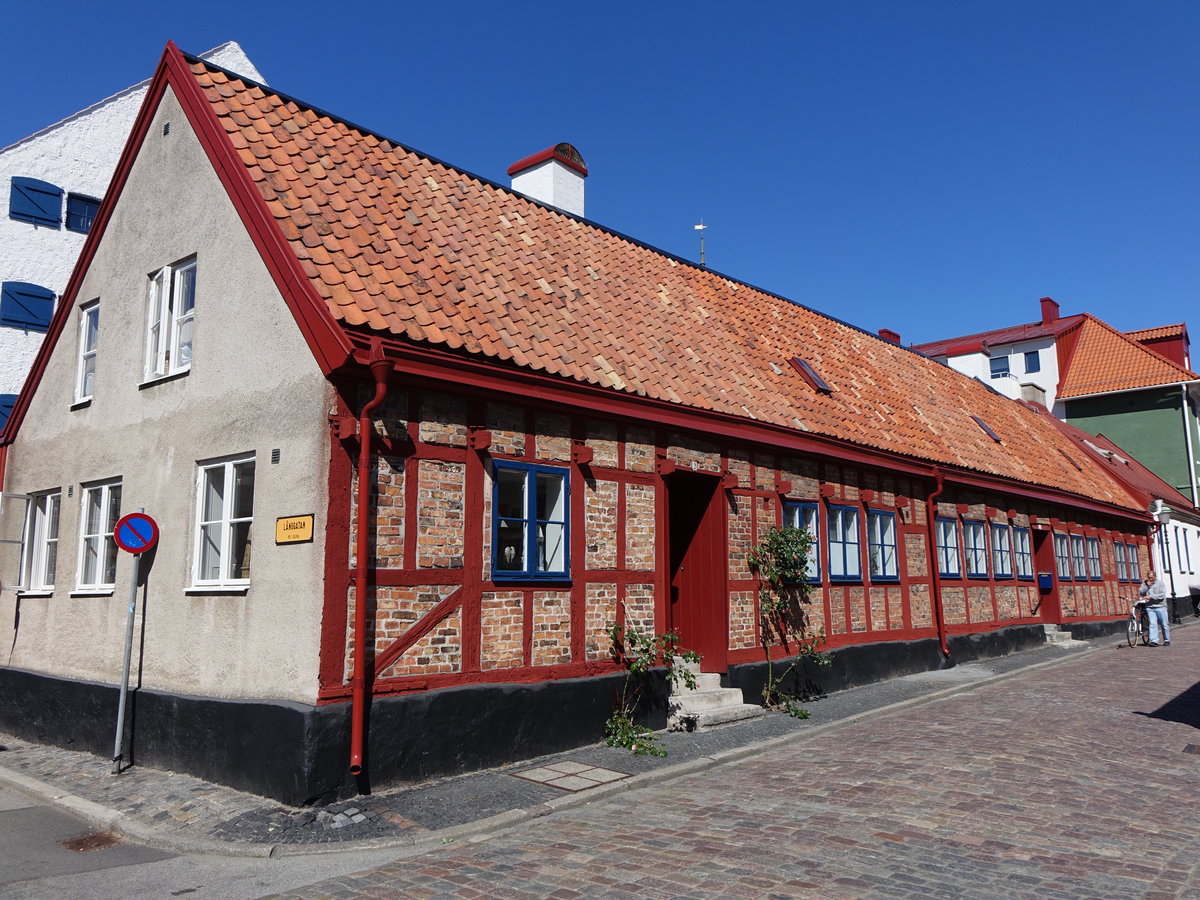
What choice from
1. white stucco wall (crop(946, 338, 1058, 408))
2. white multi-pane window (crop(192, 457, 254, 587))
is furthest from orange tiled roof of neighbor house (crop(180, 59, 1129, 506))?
white stucco wall (crop(946, 338, 1058, 408))

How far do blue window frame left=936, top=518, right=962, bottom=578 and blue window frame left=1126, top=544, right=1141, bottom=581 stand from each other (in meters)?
13.7

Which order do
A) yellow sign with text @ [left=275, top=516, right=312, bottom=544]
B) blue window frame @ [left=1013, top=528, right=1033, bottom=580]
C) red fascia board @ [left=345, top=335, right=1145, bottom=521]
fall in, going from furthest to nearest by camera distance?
blue window frame @ [left=1013, top=528, right=1033, bottom=580] → red fascia board @ [left=345, top=335, right=1145, bottom=521] → yellow sign with text @ [left=275, top=516, right=312, bottom=544]

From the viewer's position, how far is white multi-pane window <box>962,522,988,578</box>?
17.5m

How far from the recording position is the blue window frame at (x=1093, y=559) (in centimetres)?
2378

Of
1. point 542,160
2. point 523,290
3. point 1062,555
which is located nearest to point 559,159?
point 542,160

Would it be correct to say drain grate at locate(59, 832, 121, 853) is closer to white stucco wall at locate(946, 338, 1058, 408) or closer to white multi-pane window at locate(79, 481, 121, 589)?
white multi-pane window at locate(79, 481, 121, 589)

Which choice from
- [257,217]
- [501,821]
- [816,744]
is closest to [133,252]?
[257,217]

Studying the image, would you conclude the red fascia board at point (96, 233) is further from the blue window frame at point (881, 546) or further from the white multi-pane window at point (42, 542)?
the blue window frame at point (881, 546)

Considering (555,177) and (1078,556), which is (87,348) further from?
(1078,556)

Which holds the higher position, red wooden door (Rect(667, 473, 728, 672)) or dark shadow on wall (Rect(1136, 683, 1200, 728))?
red wooden door (Rect(667, 473, 728, 672))

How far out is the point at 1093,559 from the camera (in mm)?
24141

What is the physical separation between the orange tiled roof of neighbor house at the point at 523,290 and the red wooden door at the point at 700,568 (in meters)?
1.19

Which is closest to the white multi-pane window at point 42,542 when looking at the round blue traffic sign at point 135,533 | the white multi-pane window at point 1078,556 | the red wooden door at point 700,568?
the round blue traffic sign at point 135,533

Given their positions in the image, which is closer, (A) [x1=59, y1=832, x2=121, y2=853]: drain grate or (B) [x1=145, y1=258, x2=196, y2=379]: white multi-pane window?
(A) [x1=59, y1=832, x2=121, y2=853]: drain grate
